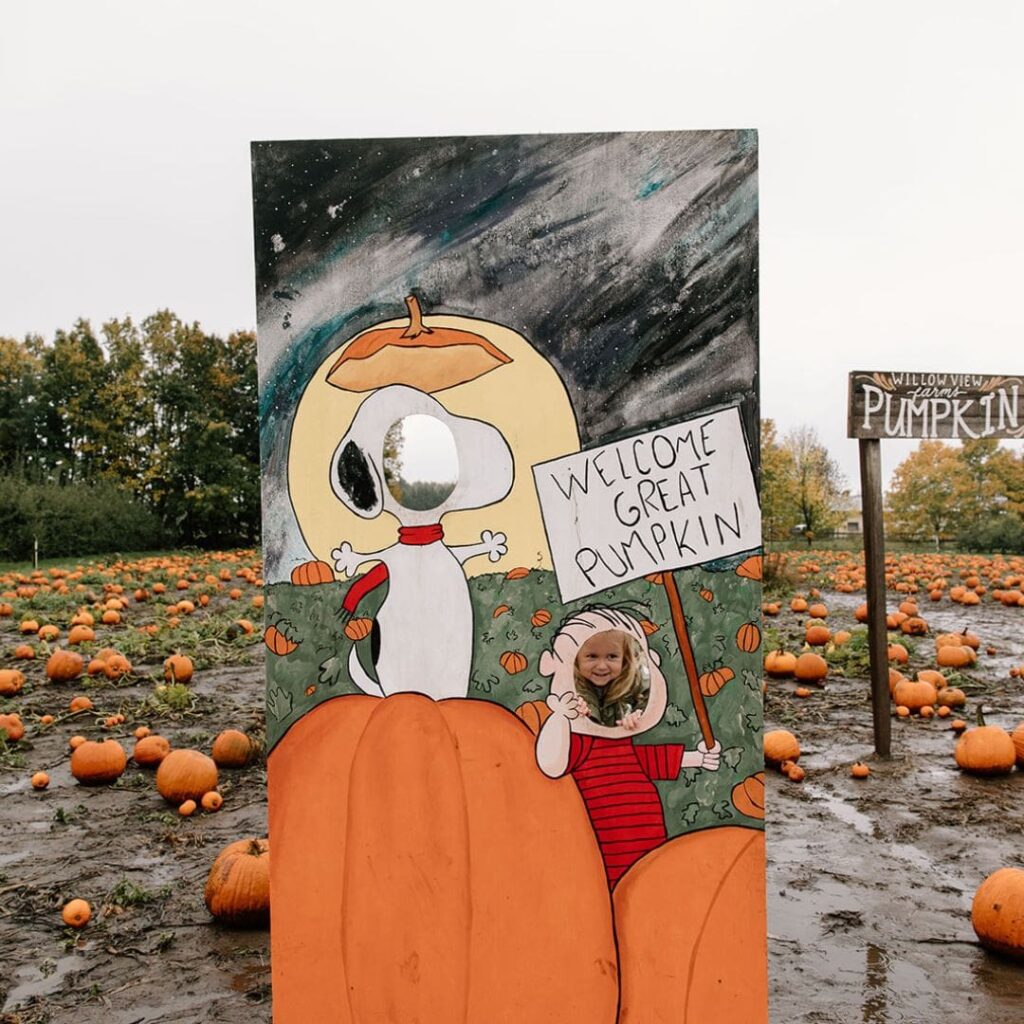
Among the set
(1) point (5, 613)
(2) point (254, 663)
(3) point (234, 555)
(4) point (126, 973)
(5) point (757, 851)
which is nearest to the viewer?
(5) point (757, 851)

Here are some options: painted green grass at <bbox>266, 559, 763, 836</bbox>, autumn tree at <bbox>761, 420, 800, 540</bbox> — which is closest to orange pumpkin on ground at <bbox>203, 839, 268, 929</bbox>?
painted green grass at <bbox>266, 559, 763, 836</bbox>

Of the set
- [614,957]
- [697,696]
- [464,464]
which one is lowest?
[614,957]

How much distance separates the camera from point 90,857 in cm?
499

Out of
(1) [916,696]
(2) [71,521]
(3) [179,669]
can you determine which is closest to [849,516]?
(2) [71,521]

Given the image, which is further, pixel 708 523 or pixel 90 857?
pixel 90 857

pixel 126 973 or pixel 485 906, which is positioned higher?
pixel 485 906

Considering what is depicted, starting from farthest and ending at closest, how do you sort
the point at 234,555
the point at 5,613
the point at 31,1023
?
the point at 234,555
the point at 5,613
the point at 31,1023

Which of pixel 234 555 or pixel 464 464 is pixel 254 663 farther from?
pixel 234 555

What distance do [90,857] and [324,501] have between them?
3535 millimetres

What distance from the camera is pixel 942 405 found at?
6.23 metres

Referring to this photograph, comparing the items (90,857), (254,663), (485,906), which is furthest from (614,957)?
(254,663)

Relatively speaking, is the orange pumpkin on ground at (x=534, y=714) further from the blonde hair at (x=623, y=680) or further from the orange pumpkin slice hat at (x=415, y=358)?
the orange pumpkin slice hat at (x=415, y=358)

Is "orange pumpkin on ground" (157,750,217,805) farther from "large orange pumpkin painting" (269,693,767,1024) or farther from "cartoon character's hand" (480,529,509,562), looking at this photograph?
"cartoon character's hand" (480,529,509,562)

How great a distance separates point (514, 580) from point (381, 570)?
360mm
